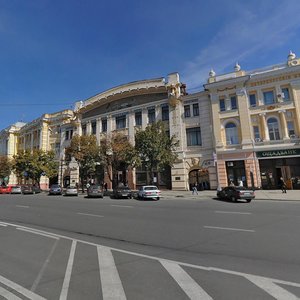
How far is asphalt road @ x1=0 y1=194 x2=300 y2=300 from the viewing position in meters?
4.80

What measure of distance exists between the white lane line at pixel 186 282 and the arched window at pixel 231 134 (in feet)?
94.0

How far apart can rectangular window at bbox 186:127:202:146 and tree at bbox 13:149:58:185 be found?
26.1 m

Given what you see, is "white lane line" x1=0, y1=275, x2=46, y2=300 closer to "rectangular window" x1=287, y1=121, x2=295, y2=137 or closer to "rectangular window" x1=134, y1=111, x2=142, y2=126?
"rectangular window" x1=287, y1=121, x2=295, y2=137

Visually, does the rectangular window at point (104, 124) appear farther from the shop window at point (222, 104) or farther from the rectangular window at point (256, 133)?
the rectangular window at point (256, 133)

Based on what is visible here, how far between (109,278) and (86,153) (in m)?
32.0

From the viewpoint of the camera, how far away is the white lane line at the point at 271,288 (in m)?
4.43

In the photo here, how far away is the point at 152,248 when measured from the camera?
773 centimetres


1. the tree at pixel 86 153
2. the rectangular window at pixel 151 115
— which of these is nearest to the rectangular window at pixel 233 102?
the rectangular window at pixel 151 115

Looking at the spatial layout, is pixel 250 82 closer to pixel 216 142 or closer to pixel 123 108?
pixel 216 142

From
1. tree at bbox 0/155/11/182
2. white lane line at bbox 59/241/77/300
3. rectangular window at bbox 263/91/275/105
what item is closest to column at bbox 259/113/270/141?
rectangular window at bbox 263/91/275/105

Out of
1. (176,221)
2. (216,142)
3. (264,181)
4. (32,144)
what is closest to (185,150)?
(216,142)

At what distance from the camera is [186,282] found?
16.8ft

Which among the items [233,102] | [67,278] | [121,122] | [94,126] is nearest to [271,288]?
[67,278]

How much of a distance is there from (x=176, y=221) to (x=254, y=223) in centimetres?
339
